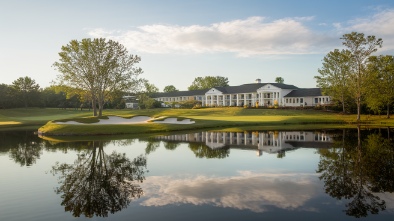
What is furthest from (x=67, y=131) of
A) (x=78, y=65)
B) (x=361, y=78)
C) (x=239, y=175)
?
(x=361, y=78)

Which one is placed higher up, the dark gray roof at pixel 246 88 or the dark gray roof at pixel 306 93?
the dark gray roof at pixel 246 88

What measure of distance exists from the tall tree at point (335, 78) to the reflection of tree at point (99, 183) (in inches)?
2224

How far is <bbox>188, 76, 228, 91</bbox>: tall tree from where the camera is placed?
166 metres

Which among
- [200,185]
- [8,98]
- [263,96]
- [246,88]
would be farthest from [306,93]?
[8,98]

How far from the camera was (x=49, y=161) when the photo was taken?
17656mm

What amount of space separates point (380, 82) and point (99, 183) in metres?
54.5

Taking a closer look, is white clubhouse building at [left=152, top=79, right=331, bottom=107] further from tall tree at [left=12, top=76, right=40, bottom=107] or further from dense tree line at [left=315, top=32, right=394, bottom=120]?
tall tree at [left=12, top=76, right=40, bottom=107]

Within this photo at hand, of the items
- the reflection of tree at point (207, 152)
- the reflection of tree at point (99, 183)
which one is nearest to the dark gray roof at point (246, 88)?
the reflection of tree at point (207, 152)

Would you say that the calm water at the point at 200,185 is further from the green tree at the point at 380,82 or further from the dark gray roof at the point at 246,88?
the dark gray roof at the point at 246,88

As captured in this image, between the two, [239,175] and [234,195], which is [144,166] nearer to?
[239,175]

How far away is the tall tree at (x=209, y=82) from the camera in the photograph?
544 feet

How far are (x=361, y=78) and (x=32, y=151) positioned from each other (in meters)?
50.3

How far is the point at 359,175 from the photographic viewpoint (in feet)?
42.8

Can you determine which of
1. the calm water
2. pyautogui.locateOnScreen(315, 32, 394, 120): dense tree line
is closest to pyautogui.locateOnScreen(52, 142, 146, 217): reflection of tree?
the calm water
